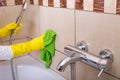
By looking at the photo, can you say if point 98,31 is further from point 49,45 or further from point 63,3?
point 49,45

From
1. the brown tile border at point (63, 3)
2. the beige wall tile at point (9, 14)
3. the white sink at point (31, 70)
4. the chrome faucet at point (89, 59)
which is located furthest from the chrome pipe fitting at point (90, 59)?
the beige wall tile at point (9, 14)

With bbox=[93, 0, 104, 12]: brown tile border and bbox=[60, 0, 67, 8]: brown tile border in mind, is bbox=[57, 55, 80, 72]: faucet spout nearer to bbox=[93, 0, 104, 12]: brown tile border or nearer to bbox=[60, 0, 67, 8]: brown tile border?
bbox=[93, 0, 104, 12]: brown tile border

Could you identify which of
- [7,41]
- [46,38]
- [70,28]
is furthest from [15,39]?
[70,28]

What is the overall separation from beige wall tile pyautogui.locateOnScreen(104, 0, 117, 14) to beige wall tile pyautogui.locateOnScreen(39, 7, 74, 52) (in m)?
0.22

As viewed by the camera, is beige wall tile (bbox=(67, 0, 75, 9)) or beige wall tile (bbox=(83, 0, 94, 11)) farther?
beige wall tile (bbox=(67, 0, 75, 9))

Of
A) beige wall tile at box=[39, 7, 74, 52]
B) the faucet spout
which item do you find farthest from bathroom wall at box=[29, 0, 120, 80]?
the faucet spout

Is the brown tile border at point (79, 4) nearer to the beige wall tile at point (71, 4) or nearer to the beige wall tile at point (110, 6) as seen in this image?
the beige wall tile at point (71, 4)

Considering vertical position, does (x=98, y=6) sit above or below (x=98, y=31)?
above

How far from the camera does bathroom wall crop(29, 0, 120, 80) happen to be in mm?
754

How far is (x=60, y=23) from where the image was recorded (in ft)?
3.45

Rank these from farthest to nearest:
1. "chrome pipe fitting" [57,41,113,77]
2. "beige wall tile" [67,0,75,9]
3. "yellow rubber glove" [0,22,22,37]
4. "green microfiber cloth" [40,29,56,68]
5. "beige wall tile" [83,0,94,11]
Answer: "yellow rubber glove" [0,22,22,37], "green microfiber cloth" [40,29,56,68], "beige wall tile" [67,0,75,9], "beige wall tile" [83,0,94,11], "chrome pipe fitting" [57,41,113,77]

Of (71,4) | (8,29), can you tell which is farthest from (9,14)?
(71,4)

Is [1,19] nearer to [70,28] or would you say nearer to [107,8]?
[70,28]

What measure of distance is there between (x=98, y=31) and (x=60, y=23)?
29cm
